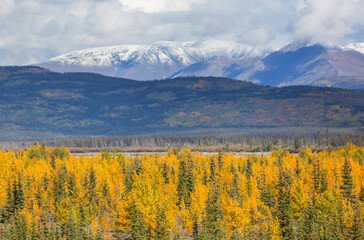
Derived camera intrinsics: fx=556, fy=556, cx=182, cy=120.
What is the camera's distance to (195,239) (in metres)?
99.3

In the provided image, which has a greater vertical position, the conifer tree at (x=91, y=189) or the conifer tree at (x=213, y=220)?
the conifer tree at (x=91, y=189)

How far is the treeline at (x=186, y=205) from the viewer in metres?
101

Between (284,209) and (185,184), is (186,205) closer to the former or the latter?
(185,184)

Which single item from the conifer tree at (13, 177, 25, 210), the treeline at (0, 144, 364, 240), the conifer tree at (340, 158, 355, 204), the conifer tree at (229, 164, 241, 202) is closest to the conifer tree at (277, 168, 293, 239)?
the treeline at (0, 144, 364, 240)

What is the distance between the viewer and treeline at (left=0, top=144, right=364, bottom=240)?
10069 centimetres

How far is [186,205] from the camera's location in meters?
126

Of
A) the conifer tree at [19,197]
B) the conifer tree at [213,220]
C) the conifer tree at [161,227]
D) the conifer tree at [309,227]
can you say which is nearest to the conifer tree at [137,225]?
the conifer tree at [161,227]

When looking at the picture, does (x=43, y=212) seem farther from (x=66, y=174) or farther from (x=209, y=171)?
(x=209, y=171)

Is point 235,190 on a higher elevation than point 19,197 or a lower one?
lower

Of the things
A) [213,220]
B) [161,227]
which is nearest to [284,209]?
[213,220]

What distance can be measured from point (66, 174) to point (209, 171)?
38.5 meters

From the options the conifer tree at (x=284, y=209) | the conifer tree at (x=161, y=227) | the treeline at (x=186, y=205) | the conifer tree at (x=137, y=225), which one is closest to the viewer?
the treeline at (x=186, y=205)

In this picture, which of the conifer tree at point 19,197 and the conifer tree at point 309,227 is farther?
the conifer tree at point 19,197

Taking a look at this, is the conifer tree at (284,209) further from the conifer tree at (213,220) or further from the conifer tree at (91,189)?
the conifer tree at (91,189)
